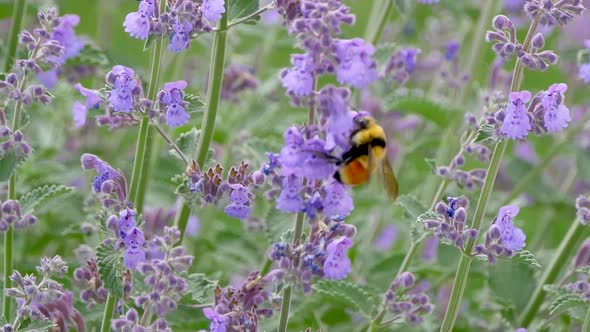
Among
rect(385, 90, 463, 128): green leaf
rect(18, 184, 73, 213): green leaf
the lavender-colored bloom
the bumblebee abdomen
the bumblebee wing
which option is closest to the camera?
the bumblebee abdomen

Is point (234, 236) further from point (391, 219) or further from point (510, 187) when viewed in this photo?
point (510, 187)

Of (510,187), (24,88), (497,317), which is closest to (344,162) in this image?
(24,88)

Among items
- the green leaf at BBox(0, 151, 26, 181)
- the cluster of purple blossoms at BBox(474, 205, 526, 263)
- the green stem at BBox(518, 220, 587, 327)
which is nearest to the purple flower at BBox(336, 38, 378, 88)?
the cluster of purple blossoms at BBox(474, 205, 526, 263)

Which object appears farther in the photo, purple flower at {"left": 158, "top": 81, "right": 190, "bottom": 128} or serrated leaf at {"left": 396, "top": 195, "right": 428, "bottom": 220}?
serrated leaf at {"left": 396, "top": 195, "right": 428, "bottom": 220}

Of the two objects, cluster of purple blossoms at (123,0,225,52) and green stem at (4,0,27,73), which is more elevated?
cluster of purple blossoms at (123,0,225,52)

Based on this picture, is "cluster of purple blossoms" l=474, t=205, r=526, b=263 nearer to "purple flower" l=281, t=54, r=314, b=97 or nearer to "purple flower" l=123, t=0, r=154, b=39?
"purple flower" l=281, t=54, r=314, b=97

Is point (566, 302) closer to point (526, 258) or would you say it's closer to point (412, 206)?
point (526, 258)

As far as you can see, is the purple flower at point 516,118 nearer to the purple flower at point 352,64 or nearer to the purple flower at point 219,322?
the purple flower at point 352,64

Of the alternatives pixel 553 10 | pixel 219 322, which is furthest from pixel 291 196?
pixel 553 10
